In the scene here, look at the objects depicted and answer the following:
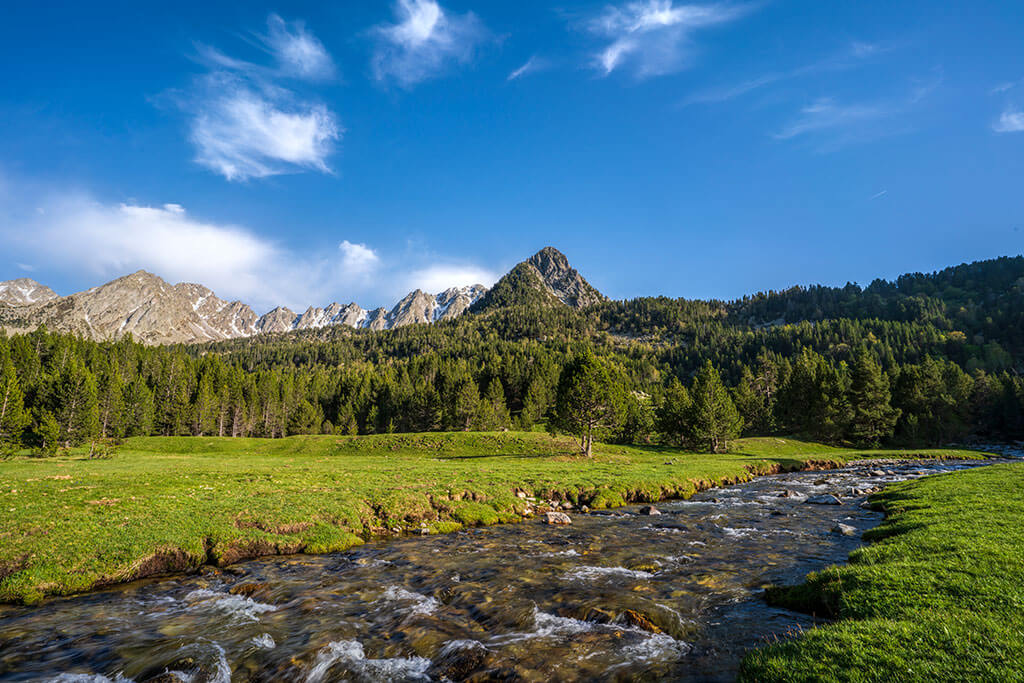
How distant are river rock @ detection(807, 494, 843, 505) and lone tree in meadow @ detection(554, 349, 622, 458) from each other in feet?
105

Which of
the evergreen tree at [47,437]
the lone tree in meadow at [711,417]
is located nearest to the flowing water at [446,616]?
the lone tree in meadow at [711,417]

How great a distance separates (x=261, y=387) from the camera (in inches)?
5217

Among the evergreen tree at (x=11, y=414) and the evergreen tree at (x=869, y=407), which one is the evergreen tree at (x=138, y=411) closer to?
the evergreen tree at (x=11, y=414)

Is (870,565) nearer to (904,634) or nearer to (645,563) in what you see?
(904,634)

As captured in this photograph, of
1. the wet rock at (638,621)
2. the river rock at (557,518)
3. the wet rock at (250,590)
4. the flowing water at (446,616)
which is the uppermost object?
the wet rock at (638,621)

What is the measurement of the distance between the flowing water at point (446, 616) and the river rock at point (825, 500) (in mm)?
9818

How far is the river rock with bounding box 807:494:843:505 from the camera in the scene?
30970mm

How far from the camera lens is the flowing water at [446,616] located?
34.9 feet

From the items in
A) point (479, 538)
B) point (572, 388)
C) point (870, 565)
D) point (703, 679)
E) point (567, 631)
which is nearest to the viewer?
point (703, 679)

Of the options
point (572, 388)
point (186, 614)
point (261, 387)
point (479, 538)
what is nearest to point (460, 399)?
point (572, 388)

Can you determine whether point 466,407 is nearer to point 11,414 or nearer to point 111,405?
point 111,405

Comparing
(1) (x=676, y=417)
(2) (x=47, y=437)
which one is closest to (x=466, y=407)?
(1) (x=676, y=417)

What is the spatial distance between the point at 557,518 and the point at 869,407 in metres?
94.1

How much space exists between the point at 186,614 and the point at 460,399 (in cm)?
9784
